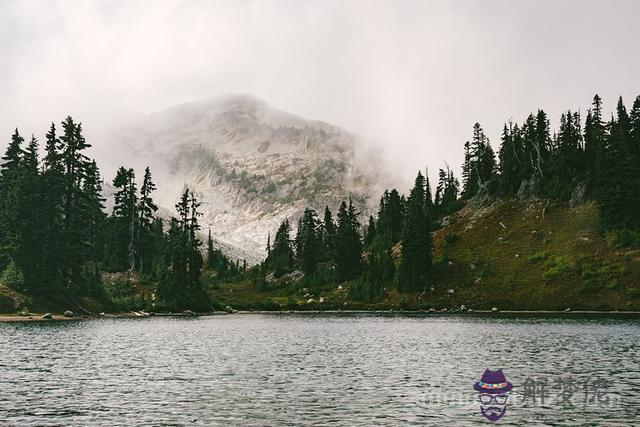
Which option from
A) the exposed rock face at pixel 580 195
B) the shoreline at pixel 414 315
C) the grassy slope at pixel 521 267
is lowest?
the shoreline at pixel 414 315

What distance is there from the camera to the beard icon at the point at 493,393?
28.3 meters

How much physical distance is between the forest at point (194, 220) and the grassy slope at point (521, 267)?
4.95 meters

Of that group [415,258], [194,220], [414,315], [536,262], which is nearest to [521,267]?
[536,262]

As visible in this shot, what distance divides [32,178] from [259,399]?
9503cm

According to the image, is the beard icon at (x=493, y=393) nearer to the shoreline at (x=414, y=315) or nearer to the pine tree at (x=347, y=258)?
the shoreline at (x=414, y=315)

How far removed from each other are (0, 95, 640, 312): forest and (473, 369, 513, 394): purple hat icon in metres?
87.0

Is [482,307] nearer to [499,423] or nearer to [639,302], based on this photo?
[639,302]

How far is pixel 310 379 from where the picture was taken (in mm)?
39031

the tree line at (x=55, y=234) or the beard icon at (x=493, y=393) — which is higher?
the tree line at (x=55, y=234)

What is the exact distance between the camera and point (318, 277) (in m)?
190

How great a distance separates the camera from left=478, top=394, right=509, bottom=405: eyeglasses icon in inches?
1240

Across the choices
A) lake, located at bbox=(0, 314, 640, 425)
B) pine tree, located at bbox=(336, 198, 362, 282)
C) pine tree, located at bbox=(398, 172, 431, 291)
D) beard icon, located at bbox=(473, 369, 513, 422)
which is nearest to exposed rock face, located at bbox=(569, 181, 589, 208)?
pine tree, located at bbox=(398, 172, 431, 291)

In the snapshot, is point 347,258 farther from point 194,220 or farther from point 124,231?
point 124,231

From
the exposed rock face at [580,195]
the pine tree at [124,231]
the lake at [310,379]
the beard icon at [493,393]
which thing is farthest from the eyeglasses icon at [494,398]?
the pine tree at [124,231]
